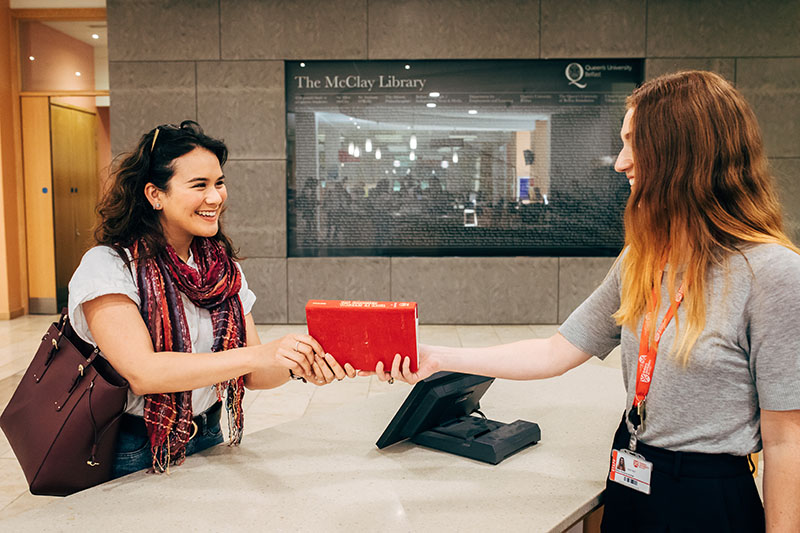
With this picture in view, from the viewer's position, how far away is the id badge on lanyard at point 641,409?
4.33ft

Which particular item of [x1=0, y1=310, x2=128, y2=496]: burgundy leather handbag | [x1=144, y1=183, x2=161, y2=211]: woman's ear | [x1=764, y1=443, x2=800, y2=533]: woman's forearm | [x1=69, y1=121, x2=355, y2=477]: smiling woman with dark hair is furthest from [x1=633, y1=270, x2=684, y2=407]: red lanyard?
[x1=144, y1=183, x2=161, y2=211]: woman's ear

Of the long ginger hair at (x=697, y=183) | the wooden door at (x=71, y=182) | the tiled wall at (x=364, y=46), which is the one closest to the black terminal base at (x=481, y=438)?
the long ginger hair at (x=697, y=183)

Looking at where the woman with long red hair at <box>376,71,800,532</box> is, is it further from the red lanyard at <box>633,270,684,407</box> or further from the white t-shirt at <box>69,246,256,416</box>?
the white t-shirt at <box>69,246,256,416</box>

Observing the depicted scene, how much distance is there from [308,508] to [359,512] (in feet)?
0.35

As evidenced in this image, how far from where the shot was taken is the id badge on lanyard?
4.33 ft

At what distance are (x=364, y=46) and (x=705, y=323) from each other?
5.57 m

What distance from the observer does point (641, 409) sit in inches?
53.1

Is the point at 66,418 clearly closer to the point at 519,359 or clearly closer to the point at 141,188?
the point at 141,188

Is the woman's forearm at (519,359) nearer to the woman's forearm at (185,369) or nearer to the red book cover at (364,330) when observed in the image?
the red book cover at (364,330)

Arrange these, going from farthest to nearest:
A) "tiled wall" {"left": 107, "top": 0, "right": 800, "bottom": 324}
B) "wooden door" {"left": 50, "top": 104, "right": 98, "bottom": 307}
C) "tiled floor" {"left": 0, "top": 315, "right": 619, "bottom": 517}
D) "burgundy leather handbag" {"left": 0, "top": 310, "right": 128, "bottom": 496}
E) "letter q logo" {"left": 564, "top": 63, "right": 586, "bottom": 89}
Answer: "wooden door" {"left": 50, "top": 104, "right": 98, "bottom": 307}, "letter q logo" {"left": 564, "top": 63, "right": 586, "bottom": 89}, "tiled wall" {"left": 107, "top": 0, "right": 800, "bottom": 324}, "tiled floor" {"left": 0, "top": 315, "right": 619, "bottom": 517}, "burgundy leather handbag" {"left": 0, "top": 310, "right": 128, "bottom": 496}

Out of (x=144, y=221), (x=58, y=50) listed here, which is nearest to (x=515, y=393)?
(x=144, y=221)

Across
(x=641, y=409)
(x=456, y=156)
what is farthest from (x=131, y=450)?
(x=456, y=156)

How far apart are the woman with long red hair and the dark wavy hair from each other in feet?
3.88

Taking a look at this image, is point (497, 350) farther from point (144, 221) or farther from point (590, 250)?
point (590, 250)
